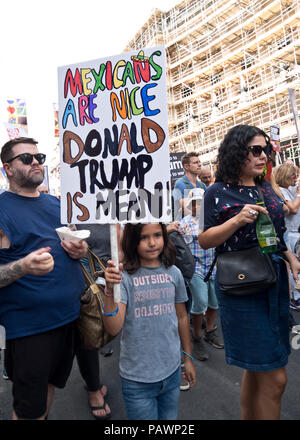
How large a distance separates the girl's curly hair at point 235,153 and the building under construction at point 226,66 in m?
18.5

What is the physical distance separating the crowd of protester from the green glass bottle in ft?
0.19

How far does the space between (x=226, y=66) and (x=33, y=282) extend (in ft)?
94.0

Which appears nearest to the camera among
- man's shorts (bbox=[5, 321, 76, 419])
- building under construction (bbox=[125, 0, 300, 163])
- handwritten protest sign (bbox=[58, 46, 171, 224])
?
handwritten protest sign (bbox=[58, 46, 171, 224])

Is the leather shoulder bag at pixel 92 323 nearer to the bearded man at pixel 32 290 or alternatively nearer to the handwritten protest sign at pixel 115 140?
the bearded man at pixel 32 290

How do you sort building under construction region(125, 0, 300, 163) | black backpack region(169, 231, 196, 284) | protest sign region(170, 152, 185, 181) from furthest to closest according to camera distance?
building under construction region(125, 0, 300, 163) < protest sign region(170, 152, 185, 181) < black backpack region(169, 231, 196, 284)

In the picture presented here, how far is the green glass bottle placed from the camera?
1566mm

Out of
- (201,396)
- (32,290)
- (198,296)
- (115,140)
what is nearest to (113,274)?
(32,290)

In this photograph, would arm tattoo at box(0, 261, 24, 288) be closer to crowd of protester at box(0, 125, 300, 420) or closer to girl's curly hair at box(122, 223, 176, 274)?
crowd of protester at box(0, 125, 300, 420)

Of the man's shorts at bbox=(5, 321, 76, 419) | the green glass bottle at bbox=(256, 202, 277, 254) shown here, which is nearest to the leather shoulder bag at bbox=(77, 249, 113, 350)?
the man's shorts at bbox=(5, 321, 76, 419)

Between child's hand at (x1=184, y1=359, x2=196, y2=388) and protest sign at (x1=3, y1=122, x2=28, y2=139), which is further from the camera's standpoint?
protest sign at (x1=3, y1=122, x2=28, y2=139)

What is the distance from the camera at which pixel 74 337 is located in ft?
5.96

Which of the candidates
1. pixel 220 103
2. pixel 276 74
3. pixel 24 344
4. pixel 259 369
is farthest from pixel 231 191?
pixel 220 103

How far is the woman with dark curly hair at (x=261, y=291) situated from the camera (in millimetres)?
1588

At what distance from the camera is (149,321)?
5.13 feet
